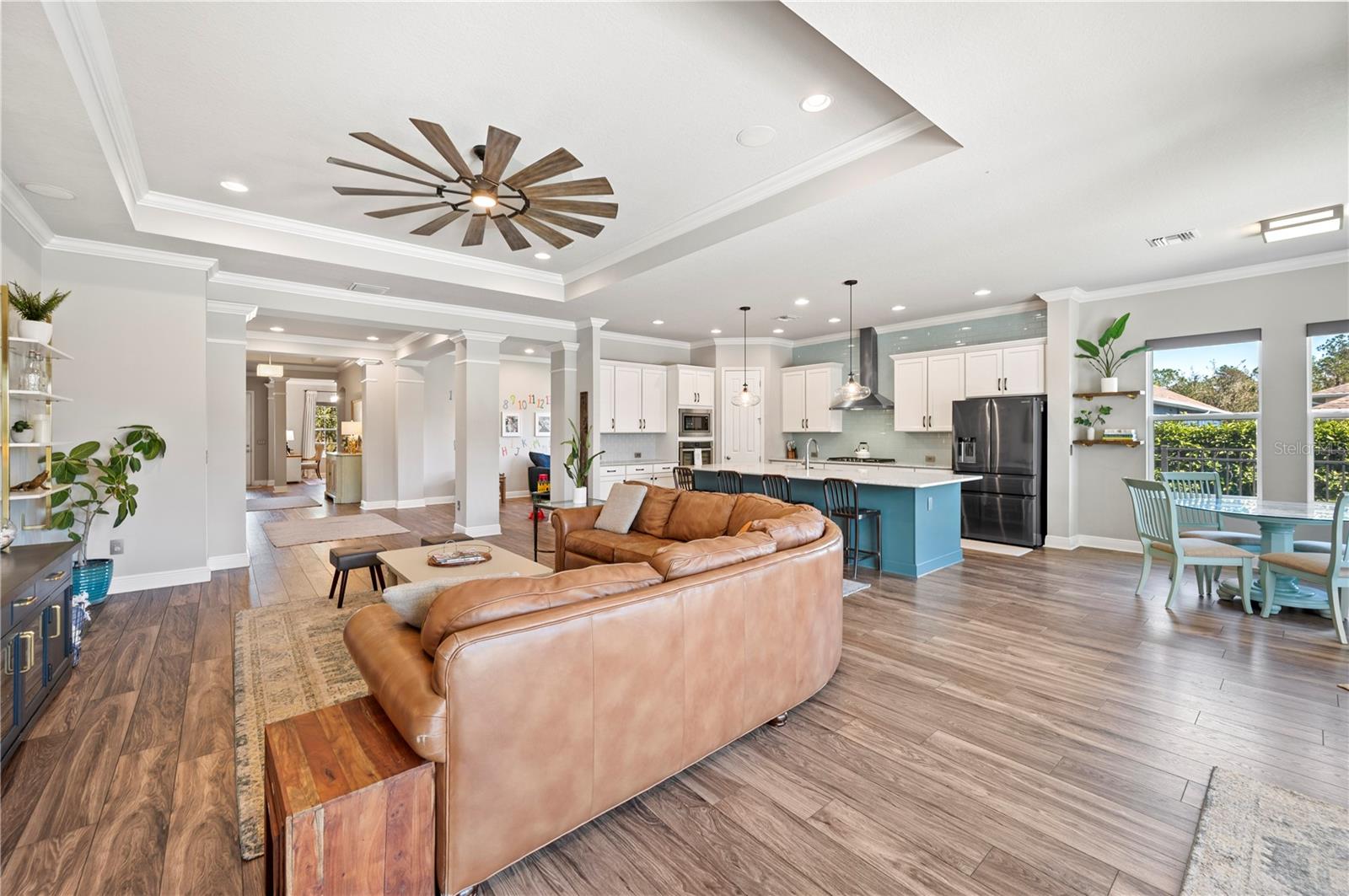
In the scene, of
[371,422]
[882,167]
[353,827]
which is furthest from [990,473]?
[371,422]

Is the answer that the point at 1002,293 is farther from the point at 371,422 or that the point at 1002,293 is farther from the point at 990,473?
the point at 371,422

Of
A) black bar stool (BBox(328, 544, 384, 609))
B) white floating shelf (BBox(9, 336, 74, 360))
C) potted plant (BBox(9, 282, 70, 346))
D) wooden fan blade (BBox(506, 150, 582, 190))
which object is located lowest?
black bar stool (BBox(328, 544, 384, 609))

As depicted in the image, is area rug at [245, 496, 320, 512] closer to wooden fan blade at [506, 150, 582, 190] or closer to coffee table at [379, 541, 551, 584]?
coffee table at [379, 541, 551, 584]

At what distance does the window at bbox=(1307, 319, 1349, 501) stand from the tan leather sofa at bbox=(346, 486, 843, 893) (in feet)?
19.2

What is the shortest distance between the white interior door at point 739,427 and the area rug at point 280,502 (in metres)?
7.30

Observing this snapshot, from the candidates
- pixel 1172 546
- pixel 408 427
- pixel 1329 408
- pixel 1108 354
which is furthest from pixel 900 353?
pixel 408 427

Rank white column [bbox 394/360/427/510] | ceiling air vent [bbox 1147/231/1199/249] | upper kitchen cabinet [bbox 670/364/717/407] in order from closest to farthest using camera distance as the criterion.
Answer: ceiling air vent [bbox 1147/231/1199/249], upper kitchen cabinet [bbox 670/364/717/407], white column [bbox 394/360/427/510]

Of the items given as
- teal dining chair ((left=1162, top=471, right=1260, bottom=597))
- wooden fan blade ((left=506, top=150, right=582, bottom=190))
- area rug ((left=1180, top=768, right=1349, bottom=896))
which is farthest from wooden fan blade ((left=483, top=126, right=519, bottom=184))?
teal dining chair ((left=1162, top=471, right=1260, bottom=597))

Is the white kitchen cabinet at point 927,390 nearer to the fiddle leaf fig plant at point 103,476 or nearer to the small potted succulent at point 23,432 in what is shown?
the fiddle leaf fig plant at point 103,476

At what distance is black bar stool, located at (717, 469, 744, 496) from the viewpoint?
6344 millimetres

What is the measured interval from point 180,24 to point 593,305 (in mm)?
4457

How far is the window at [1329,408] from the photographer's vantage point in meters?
5.00

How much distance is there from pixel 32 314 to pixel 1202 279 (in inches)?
372

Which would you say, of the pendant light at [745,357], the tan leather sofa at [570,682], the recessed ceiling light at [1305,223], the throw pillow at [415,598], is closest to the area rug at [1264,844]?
the tan leather sofa at [570,682]
